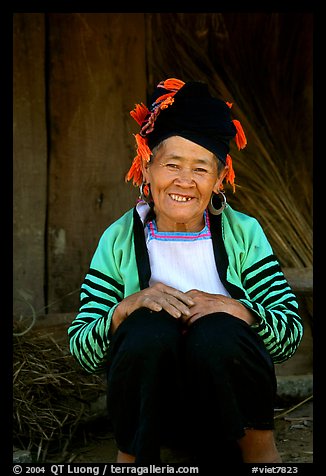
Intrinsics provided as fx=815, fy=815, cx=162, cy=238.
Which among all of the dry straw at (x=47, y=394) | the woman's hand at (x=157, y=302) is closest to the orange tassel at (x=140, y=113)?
the woman's hand at (x=157, y=302)

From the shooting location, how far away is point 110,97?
12.3 ft

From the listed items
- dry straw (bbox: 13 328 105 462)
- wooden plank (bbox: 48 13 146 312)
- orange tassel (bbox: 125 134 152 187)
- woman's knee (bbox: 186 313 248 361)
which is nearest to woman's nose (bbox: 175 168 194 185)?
orange tassel (bbox: 125 134 152 187)

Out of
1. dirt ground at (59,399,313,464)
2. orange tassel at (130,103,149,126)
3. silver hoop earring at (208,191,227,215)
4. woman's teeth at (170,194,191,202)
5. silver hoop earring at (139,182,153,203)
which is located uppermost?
orange tassel at (130,103,149,126)

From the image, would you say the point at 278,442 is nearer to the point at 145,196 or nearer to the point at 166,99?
the point at 145,196

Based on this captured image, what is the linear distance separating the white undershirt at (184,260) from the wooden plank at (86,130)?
1.20m

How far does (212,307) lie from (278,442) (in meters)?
1.15

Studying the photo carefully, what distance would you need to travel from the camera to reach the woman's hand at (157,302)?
2.29 meters

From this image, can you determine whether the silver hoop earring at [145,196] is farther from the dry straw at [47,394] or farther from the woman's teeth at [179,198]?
the dry straw at [47,394]

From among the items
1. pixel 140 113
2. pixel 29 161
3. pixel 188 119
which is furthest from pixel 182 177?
pixel 29 161

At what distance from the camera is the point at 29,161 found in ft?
12.2

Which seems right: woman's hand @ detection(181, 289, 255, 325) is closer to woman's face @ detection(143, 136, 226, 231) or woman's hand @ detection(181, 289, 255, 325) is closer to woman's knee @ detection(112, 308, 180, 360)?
woman's knee @ detection(112, 308, 180, 360)

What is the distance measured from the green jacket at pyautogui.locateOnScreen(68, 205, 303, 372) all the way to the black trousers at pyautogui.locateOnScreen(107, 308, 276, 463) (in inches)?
4.2

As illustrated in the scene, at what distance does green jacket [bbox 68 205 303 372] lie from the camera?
2.41 metres
